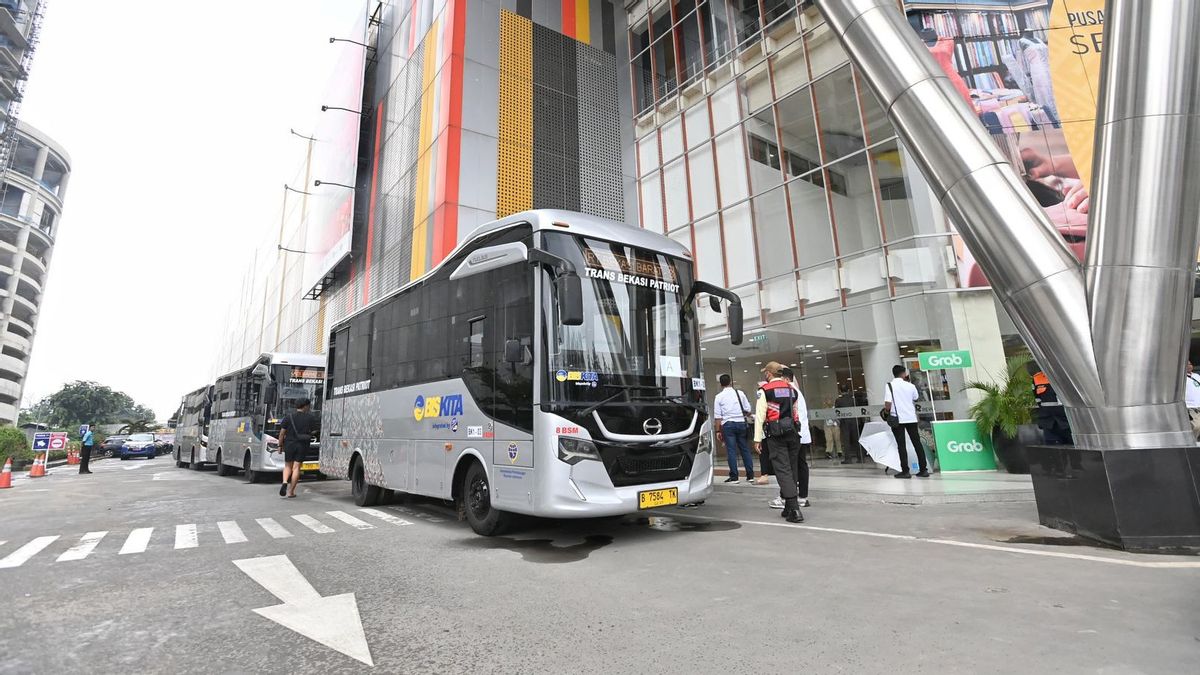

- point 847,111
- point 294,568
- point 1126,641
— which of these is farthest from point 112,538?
point 847,111

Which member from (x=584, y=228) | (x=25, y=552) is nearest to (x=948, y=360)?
(x=584, y=228)

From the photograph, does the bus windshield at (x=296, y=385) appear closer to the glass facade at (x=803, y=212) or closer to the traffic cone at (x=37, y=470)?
the glass facade at (x=803, y=212)

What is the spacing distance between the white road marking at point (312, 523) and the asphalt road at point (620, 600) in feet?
1.81

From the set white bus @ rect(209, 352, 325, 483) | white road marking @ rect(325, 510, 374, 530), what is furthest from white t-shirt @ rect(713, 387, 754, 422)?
white bus @ rect(209, 352, 325, 483)

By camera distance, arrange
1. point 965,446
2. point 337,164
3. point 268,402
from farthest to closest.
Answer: point 337,164 → point 268,402 → point 965,446

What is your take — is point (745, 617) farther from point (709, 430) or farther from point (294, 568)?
point (294, 568)

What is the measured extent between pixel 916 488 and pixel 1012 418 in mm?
2684

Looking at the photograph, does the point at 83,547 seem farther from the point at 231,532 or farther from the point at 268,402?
the point at 268,402

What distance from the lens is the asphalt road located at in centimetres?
291

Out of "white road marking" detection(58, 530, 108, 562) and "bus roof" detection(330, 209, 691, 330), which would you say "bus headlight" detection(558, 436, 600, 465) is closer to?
"bus roof" detection(330, 209, 691, 330)

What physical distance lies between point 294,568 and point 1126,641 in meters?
6.13

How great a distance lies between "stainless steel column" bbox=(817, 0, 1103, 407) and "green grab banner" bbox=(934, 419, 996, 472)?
530 centimetres

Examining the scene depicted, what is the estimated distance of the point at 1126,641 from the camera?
2.82 metres

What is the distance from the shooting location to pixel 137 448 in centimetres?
3966
